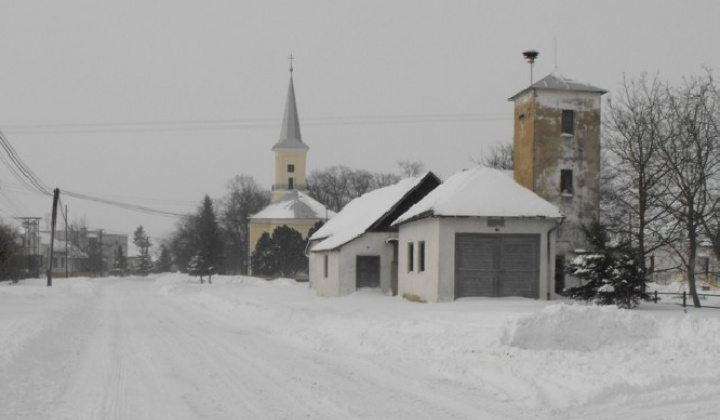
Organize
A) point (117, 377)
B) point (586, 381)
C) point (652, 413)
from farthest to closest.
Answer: point (117, 377)
point (586, 381)
point (652, 413)

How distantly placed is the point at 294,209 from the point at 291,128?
12.5 metres

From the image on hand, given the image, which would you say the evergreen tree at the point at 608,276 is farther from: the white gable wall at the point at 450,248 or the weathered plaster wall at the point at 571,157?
the weathered plaster wall at the point at 571,157

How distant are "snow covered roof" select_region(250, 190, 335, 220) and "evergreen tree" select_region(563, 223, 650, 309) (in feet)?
183

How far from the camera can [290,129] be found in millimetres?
90312

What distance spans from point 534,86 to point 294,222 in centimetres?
5264

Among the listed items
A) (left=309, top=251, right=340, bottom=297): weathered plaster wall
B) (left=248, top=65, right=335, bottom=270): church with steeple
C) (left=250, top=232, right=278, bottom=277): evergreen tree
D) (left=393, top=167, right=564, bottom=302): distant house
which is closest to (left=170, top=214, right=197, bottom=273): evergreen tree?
(left=248, top=65, right=335, bottom=270): church with steeple

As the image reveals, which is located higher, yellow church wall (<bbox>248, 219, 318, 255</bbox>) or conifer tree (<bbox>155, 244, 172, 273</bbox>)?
yellow church wall (<bbox>248, 219, 318, 255</bbox>)

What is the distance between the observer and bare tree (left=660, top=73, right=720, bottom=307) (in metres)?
29.3

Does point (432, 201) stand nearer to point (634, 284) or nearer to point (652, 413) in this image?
point (634, 284)

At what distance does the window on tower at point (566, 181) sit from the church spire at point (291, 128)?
60.2 metres

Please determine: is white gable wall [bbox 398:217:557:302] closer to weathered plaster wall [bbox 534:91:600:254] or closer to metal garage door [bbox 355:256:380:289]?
weathered plaster wall [bbox 534:91:600:254]

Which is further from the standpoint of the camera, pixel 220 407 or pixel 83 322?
pixel 83 322

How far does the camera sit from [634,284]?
85.7ft

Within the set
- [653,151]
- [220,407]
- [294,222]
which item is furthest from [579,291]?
[294,222]
